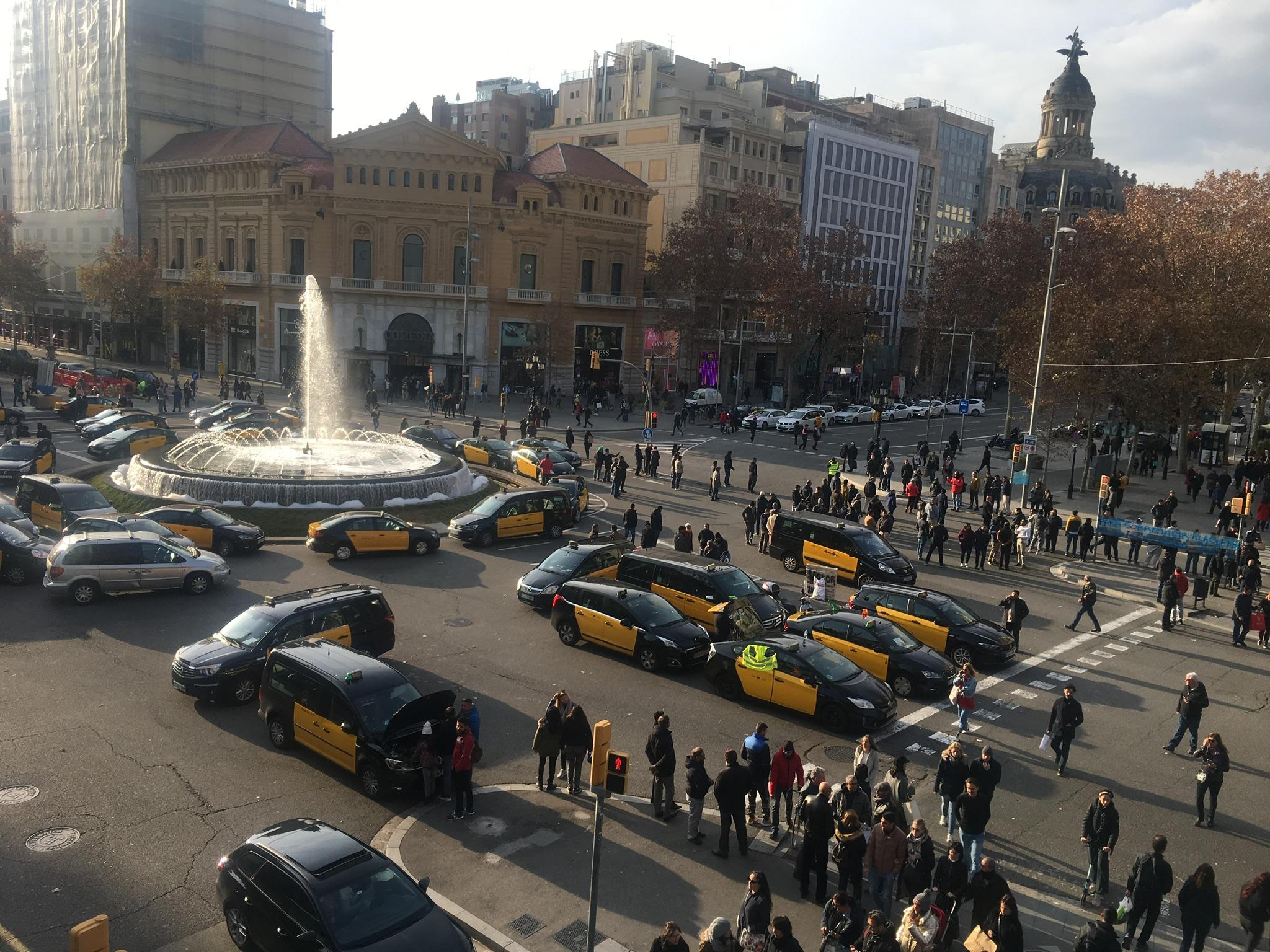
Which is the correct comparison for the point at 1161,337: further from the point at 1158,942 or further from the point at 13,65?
the point at 13,65

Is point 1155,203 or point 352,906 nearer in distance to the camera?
point 352,906

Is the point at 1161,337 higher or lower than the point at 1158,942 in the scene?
higher

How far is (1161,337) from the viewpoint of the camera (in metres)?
39.3

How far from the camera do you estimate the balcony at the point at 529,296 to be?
68.6m

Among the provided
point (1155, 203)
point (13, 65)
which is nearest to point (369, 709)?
point (1155, 203)

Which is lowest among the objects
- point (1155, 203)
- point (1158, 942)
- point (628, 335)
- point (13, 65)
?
point (1158, 942)

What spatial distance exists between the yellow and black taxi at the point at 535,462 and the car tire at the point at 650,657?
17374mm

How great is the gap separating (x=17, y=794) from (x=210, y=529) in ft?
40.9

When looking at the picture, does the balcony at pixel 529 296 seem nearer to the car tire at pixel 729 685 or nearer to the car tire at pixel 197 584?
the car tire at pixel 197 584

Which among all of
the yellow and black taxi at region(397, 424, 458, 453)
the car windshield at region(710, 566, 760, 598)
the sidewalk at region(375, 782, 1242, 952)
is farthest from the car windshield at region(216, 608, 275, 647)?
the yellow and black taxi at region(397, 424, 458, 453)

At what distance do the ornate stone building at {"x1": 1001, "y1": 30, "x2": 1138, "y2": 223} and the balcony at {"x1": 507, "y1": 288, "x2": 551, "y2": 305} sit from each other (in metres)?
82.5

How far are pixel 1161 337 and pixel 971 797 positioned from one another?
112 feet

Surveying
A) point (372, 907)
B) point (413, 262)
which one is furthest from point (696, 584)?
point (413, 262)

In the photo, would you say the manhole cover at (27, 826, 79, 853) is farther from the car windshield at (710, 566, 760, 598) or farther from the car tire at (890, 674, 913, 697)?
the car tire at (890, 674, 913, 697)
